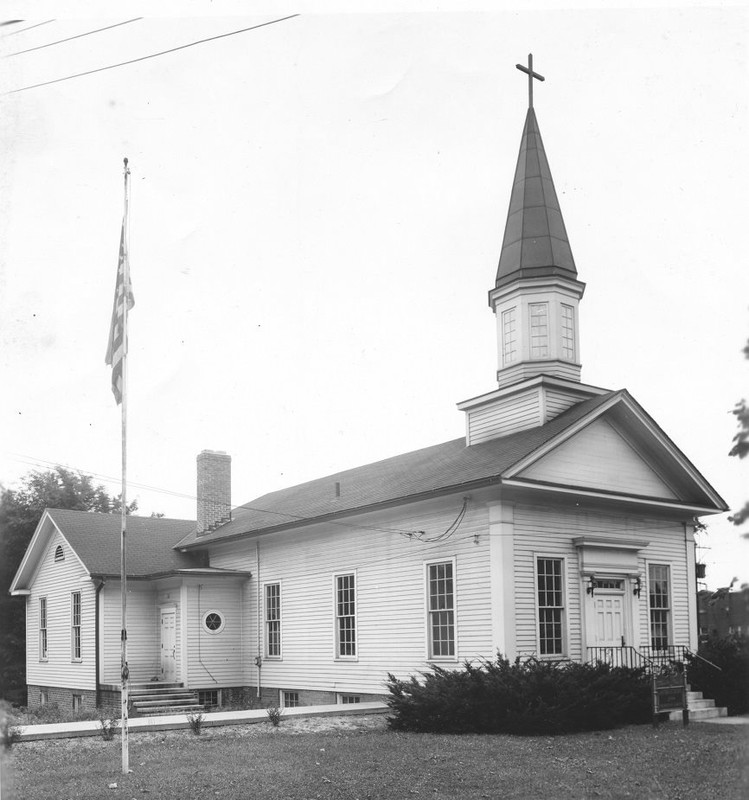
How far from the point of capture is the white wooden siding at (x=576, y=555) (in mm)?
17547

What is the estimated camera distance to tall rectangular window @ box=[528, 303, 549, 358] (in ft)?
68.6

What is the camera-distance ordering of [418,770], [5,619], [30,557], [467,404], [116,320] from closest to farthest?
[418,770] → [116,320] → [467,404] → [30,557] → [5,619]

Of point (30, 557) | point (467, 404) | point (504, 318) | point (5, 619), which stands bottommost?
point (5, 619)

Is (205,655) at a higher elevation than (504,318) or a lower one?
lower

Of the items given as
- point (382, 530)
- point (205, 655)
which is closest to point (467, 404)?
point (382, 530)

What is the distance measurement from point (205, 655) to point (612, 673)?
1260cm

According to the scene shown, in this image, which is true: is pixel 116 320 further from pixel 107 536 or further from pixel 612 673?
pixel 107 536

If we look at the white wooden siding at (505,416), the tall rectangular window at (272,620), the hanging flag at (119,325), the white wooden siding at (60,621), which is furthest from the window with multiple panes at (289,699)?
the hanging flag at (119,325)

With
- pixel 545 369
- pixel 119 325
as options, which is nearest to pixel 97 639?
pixel 545 369

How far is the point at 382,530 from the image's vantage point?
20.4 meters

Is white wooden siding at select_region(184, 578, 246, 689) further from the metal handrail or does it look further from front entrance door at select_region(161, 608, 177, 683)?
the metal handrail

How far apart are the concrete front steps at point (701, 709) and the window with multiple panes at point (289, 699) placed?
9.61 meters

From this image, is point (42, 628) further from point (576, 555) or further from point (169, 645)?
point (576, 555)

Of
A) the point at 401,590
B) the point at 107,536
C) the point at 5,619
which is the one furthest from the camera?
the point at 5,619
